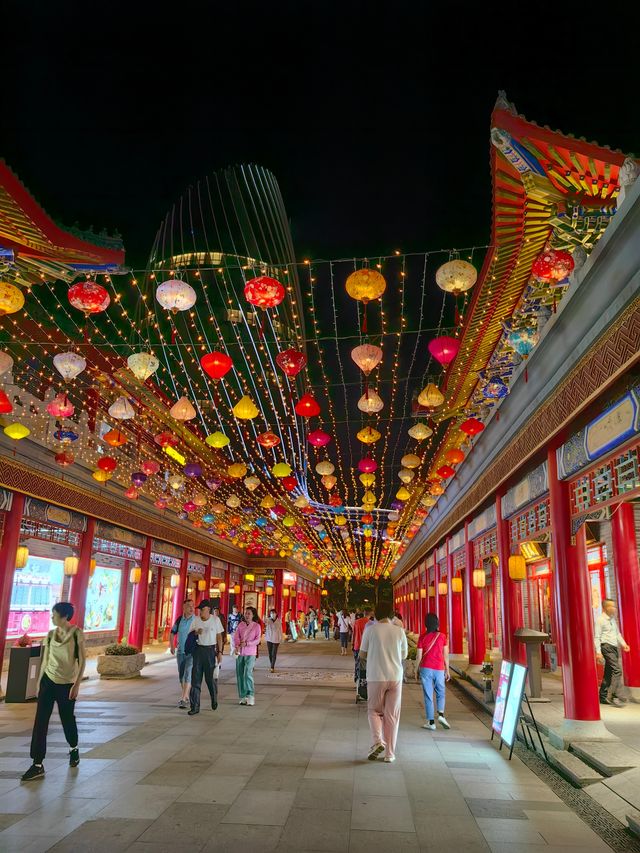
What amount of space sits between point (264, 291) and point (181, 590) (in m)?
19.0

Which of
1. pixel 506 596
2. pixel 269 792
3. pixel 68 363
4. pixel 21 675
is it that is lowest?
pixel 269 792

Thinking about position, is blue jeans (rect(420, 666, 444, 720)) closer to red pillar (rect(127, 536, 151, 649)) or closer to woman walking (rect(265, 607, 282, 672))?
woman walking (rect(265, 607, 282, 672))

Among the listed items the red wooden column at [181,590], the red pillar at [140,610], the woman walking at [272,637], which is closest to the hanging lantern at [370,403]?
the woman walking at [272,637]

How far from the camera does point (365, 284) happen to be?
6.86 meters

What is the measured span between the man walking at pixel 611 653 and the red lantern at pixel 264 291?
7.10 m

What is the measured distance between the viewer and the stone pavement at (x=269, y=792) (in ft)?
13.4

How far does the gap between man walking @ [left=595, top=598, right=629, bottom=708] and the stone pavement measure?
243cm

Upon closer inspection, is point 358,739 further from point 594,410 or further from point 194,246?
point 194,246

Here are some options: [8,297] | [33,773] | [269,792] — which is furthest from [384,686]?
[8,297]

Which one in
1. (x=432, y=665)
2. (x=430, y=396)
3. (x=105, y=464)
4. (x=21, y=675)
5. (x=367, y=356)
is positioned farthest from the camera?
(x=105, y=464)

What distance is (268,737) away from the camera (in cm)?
753

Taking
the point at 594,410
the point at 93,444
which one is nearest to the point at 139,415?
the point at 93,444

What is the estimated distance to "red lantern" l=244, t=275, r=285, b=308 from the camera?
275 inches

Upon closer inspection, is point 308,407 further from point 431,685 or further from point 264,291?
point 431,685
